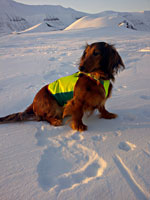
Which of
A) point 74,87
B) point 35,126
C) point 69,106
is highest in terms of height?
point 74,87

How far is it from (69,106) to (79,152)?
29.6 inches

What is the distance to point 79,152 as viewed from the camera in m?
1.74

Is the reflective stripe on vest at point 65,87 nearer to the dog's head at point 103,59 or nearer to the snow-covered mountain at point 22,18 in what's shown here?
the dog's head at point 103,59

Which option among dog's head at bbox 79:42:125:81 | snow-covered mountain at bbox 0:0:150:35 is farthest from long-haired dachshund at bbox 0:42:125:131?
snow-covered mountain at bbox 0:0:150:35

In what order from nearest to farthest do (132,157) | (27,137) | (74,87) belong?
(132,157) → (27,137) → (74,87)

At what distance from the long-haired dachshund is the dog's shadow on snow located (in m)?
0.15

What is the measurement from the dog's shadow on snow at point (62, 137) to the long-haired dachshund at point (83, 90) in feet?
0.48

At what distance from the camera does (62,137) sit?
2035 mm

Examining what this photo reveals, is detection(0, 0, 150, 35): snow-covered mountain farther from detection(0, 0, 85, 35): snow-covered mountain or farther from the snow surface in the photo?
the snow surface

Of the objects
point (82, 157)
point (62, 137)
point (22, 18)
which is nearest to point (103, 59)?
point (62, 137)

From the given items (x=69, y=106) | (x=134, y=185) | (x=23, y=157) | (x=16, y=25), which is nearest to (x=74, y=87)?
(x=69, y=106)

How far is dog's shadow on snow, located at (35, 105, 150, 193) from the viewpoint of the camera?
1410 millimetres

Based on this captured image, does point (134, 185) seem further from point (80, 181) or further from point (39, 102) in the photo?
point (39, 102)

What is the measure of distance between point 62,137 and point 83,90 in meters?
0.70
